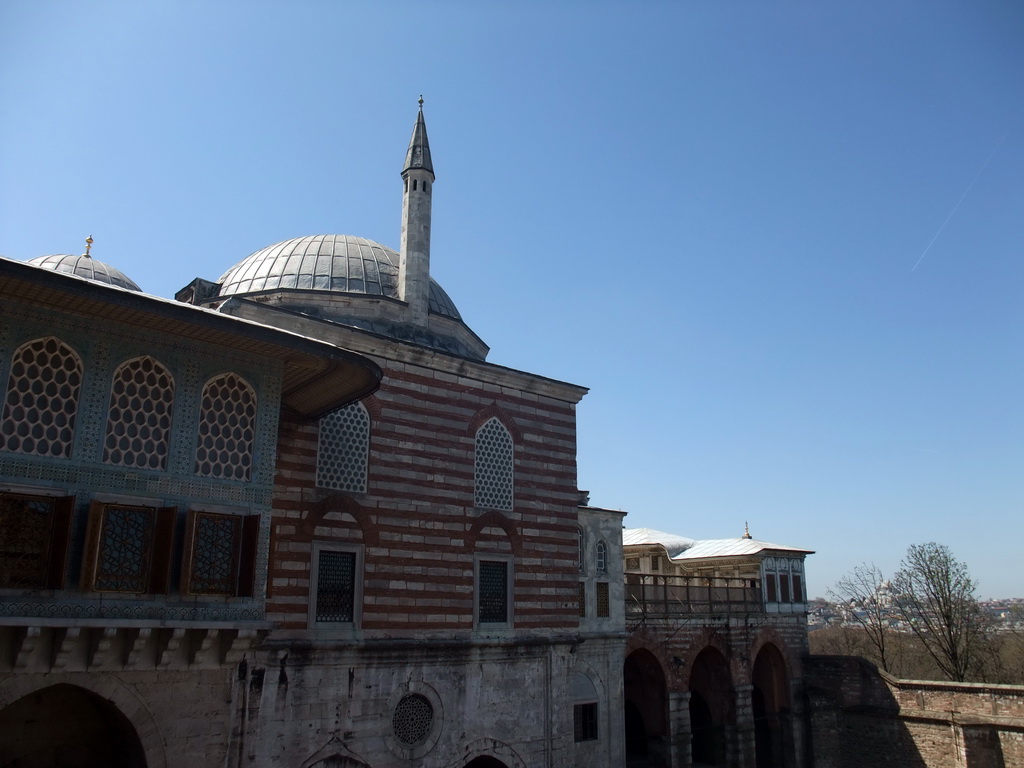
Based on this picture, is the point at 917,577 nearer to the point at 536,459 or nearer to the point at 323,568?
the point at 536,459

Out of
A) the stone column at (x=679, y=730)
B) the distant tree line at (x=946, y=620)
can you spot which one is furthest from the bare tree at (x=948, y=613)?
the stone column at (x=679, y=730)

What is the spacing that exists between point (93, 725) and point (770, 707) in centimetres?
2112

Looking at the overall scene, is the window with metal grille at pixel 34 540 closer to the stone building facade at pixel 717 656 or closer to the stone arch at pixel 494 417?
the stone arch at pixel 494 417

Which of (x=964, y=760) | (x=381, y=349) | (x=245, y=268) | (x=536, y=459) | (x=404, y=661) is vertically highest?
(x=245, y=268)

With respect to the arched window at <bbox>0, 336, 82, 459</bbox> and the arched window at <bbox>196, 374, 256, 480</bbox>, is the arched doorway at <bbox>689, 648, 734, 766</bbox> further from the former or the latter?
the arched window at <bbox>0, 336, 82, 459</bbox>

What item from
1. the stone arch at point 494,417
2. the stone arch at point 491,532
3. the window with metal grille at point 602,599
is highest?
the stone arch at point 494,417

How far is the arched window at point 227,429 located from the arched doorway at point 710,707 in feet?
58.5

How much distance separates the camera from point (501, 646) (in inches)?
593

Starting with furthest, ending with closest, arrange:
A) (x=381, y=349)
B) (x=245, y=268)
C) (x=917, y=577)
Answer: (x=917, y=577)
(x=245, y=268)
(x=381, y=349)

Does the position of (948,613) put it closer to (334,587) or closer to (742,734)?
(742,734)

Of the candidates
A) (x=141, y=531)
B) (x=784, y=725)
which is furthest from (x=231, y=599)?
(x=784, y=725)

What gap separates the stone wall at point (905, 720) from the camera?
880 inches

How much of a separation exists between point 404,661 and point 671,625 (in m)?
11.0

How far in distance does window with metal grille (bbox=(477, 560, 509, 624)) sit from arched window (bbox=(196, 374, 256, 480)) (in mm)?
6079
